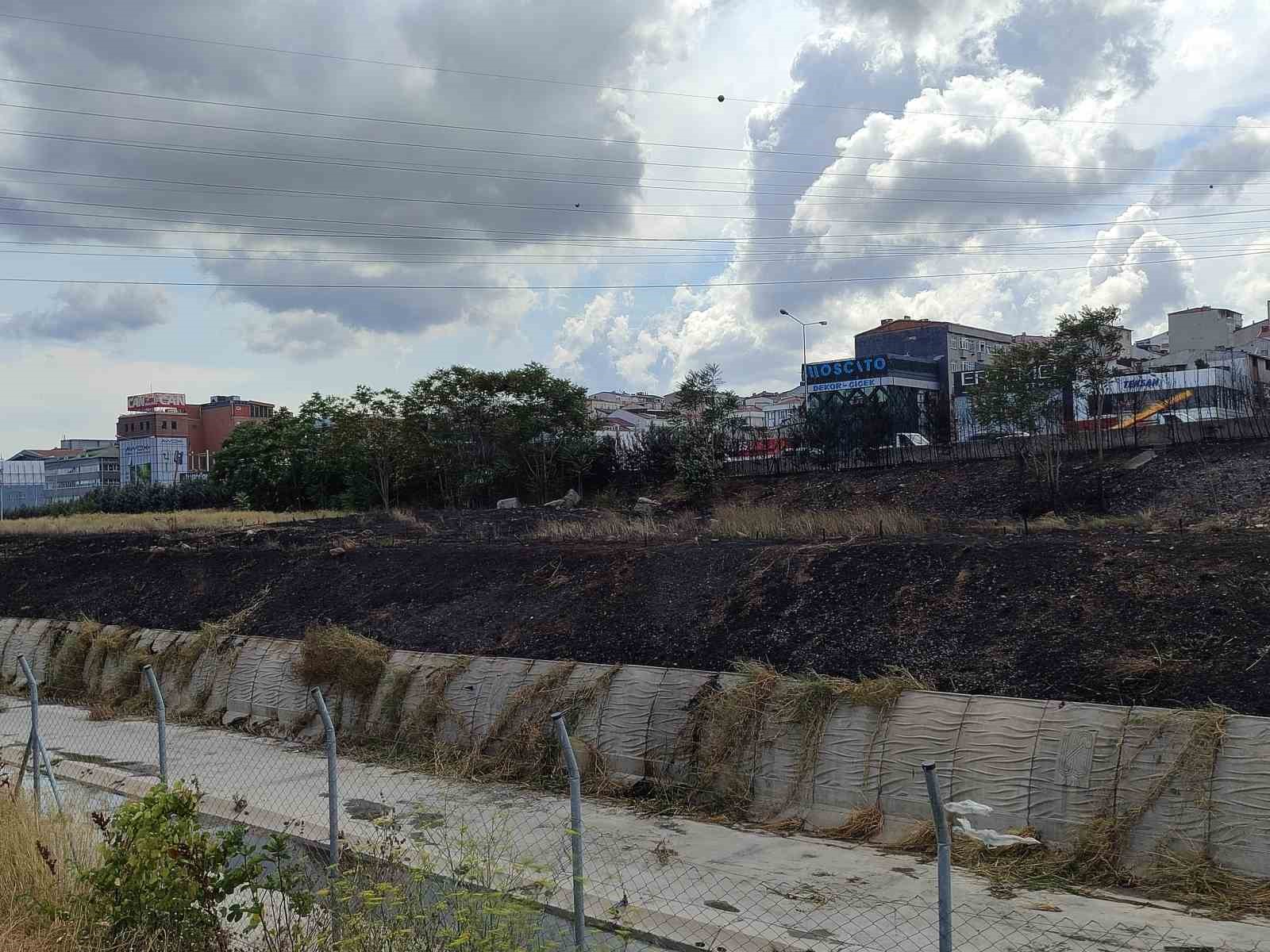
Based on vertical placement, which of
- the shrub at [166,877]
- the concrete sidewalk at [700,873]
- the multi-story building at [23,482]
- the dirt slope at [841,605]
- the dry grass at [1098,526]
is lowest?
the concrete sidewalk at [700,873]

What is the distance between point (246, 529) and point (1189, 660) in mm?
21710

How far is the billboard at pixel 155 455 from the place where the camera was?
10756 centimetres

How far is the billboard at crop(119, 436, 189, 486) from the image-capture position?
108 m

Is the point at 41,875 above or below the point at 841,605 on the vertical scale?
below

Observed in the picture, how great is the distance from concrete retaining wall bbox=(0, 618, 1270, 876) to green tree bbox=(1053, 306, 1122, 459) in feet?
76.0

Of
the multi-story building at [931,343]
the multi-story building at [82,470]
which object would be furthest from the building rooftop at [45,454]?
the multi-story building at [931,343]

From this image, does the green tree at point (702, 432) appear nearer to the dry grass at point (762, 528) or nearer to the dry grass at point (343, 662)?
the dry grass at point (762, 528)

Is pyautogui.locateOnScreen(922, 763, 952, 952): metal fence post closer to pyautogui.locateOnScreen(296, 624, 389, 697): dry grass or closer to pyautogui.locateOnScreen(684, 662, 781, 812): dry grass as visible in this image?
pyautogui.locateOnScreen(684, 662, 781, 812): dry grass

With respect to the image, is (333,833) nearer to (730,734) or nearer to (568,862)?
(568,862)

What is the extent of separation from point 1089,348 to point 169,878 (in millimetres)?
29719

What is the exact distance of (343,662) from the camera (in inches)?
462

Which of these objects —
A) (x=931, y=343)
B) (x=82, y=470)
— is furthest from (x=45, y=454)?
(x=931, y=343)

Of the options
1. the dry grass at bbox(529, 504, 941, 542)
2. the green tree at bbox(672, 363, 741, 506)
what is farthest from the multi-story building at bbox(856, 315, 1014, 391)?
the dry grass at bbox(529, 504, 941, 542)

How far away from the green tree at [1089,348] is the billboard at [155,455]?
3692 inches
